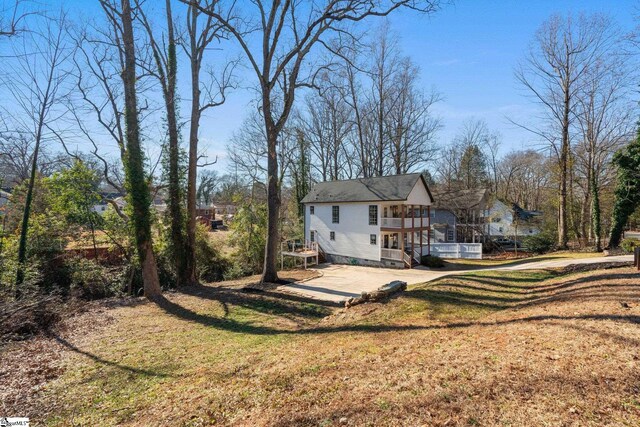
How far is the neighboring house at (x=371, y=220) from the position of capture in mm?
20953

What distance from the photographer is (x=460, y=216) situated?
104ft

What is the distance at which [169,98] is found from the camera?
13.6m

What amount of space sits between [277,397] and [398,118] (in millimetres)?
30208

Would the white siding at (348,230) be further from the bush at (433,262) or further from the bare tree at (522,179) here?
the bare tree at (522,179)

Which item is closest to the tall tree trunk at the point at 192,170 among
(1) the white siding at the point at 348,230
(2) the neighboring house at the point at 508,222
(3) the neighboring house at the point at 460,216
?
(1) the white siding at the point at 348,230

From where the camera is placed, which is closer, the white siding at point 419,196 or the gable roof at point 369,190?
the gable roof at point 369,190

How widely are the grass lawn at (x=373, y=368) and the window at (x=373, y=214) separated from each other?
1317cm

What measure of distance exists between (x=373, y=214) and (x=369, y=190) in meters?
1.98

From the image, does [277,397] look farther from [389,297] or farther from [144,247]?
[144,247]

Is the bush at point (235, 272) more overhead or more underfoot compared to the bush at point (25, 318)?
more underfoot

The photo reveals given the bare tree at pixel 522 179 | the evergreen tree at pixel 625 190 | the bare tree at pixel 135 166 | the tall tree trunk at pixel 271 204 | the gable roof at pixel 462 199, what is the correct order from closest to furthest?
1. the bare tree at pixel 135 166
2. the tall tree trunk at pixel 271 204
3. the evergreen tree at pixel 625 190
4. the gable roof at pixel 462 199
5. the bare tree at pixel 522 179

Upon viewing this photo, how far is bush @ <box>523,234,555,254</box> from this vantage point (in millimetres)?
25833

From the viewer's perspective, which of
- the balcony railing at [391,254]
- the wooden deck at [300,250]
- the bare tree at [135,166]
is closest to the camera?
the bare tree at [135,166]

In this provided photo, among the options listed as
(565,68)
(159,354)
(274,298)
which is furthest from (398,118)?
(159,354)
